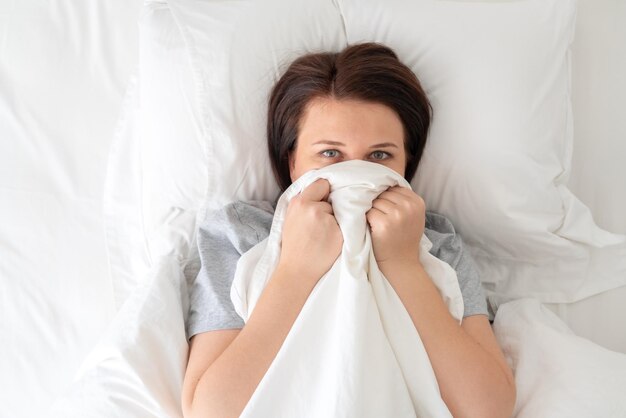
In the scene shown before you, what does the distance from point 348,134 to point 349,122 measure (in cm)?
2

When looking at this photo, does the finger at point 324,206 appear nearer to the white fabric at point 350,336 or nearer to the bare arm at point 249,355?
the white fabric at point 350,336

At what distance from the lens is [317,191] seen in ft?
3.40

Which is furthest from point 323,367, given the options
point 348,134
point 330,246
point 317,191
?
point 348,134

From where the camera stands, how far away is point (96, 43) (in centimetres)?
137

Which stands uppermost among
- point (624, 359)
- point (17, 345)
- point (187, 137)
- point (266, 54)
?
point (266, 54)

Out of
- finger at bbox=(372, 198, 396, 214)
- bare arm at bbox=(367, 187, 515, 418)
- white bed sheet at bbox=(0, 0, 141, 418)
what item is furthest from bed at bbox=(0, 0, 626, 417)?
finger at bbox=(372, 198, 396, 214)

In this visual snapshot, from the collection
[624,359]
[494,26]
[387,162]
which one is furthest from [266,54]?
[624,359]

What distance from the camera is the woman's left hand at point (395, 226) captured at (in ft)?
3.29

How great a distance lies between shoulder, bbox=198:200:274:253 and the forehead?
18 centimetres

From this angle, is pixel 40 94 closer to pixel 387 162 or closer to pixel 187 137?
pixel 187 137

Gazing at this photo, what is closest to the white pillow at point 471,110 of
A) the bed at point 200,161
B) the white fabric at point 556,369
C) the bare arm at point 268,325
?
the bed at point 200,161

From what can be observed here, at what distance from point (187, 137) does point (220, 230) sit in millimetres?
222

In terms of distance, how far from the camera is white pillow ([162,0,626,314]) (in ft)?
3.92

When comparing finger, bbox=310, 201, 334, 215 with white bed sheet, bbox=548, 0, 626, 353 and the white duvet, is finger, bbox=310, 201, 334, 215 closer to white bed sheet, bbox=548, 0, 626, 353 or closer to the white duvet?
the white duvet
